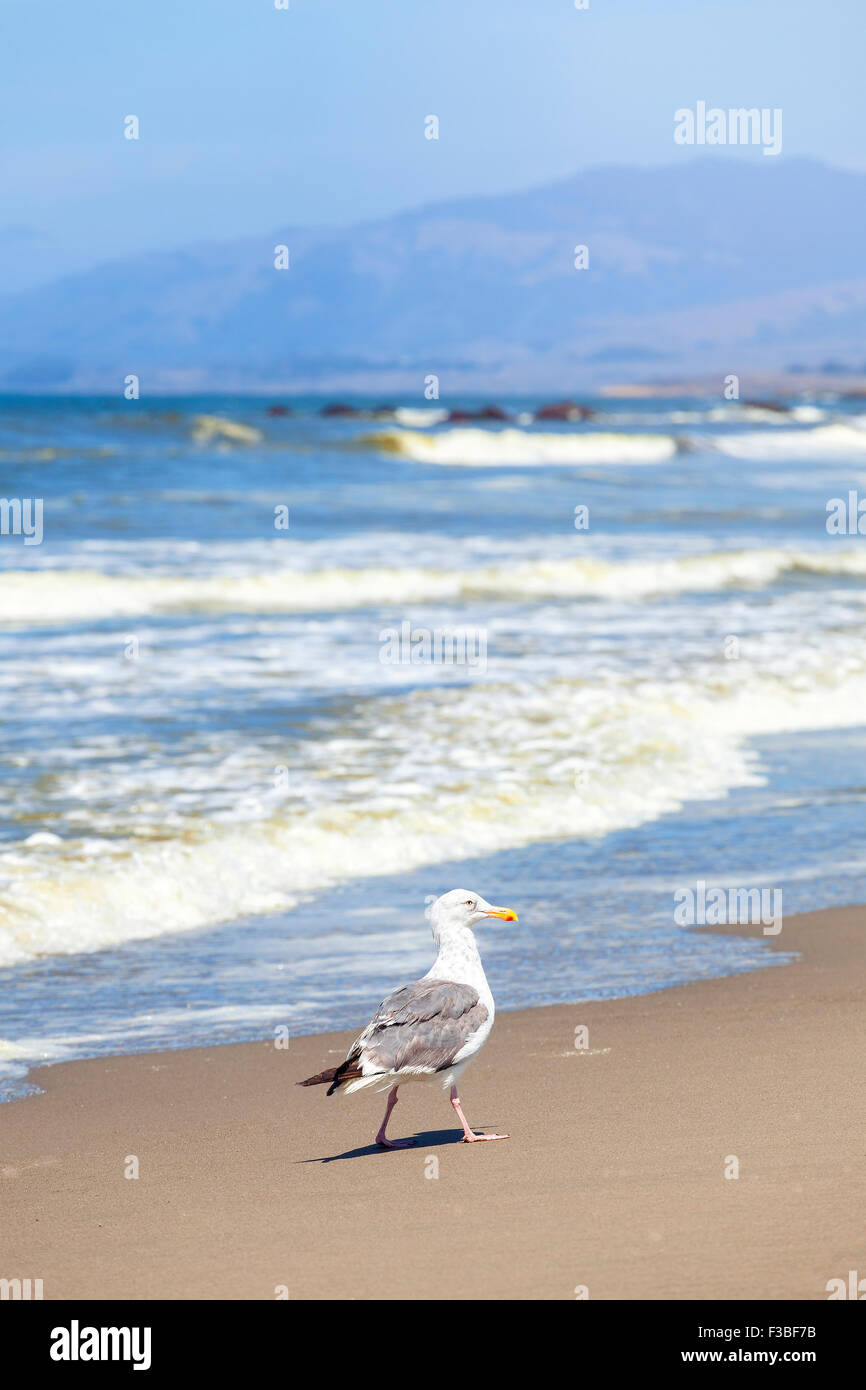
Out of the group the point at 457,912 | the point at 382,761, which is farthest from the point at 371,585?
the point at 457,912

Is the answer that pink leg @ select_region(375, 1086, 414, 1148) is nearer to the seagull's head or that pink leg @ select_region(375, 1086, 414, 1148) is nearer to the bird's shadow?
the bird's shadow

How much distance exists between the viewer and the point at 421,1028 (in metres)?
4.57

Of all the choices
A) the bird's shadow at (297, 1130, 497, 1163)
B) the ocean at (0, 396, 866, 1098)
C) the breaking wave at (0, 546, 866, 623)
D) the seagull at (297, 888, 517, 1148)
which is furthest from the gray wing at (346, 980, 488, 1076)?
the breaking wave at (0, 546, 866, 623)

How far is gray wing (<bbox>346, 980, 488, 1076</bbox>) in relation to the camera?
4457 mm

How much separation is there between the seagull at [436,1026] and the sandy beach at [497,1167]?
0.82 feet

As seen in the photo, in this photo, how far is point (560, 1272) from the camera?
3.62 m

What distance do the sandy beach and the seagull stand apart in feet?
0.82

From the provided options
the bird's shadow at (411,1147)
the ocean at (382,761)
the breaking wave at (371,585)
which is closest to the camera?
the bird's shadow at (411,1147)

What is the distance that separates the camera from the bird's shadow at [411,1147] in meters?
4.68

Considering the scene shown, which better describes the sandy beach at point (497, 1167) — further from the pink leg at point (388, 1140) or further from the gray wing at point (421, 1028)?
the gray wing at point (421, 1028)

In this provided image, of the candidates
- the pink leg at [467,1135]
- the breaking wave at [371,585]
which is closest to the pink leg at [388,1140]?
the pink leg at [467,1135]

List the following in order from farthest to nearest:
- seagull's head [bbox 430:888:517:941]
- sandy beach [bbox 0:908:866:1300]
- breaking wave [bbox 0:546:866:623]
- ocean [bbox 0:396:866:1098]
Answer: breaking wave [bbox 0:546:866:623] → ocean [bbox 0:396:866:1098] → seagull's head [bbox 430:888:517:941] → sandy beach [bbox 0:908:866:1300]

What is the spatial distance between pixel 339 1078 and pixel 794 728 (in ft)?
27.9

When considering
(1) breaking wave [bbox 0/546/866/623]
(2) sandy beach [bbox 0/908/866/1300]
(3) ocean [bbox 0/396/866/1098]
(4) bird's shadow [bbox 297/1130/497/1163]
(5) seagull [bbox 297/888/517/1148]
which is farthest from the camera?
(1) breaking wave [bbox 0/546/866/623]
